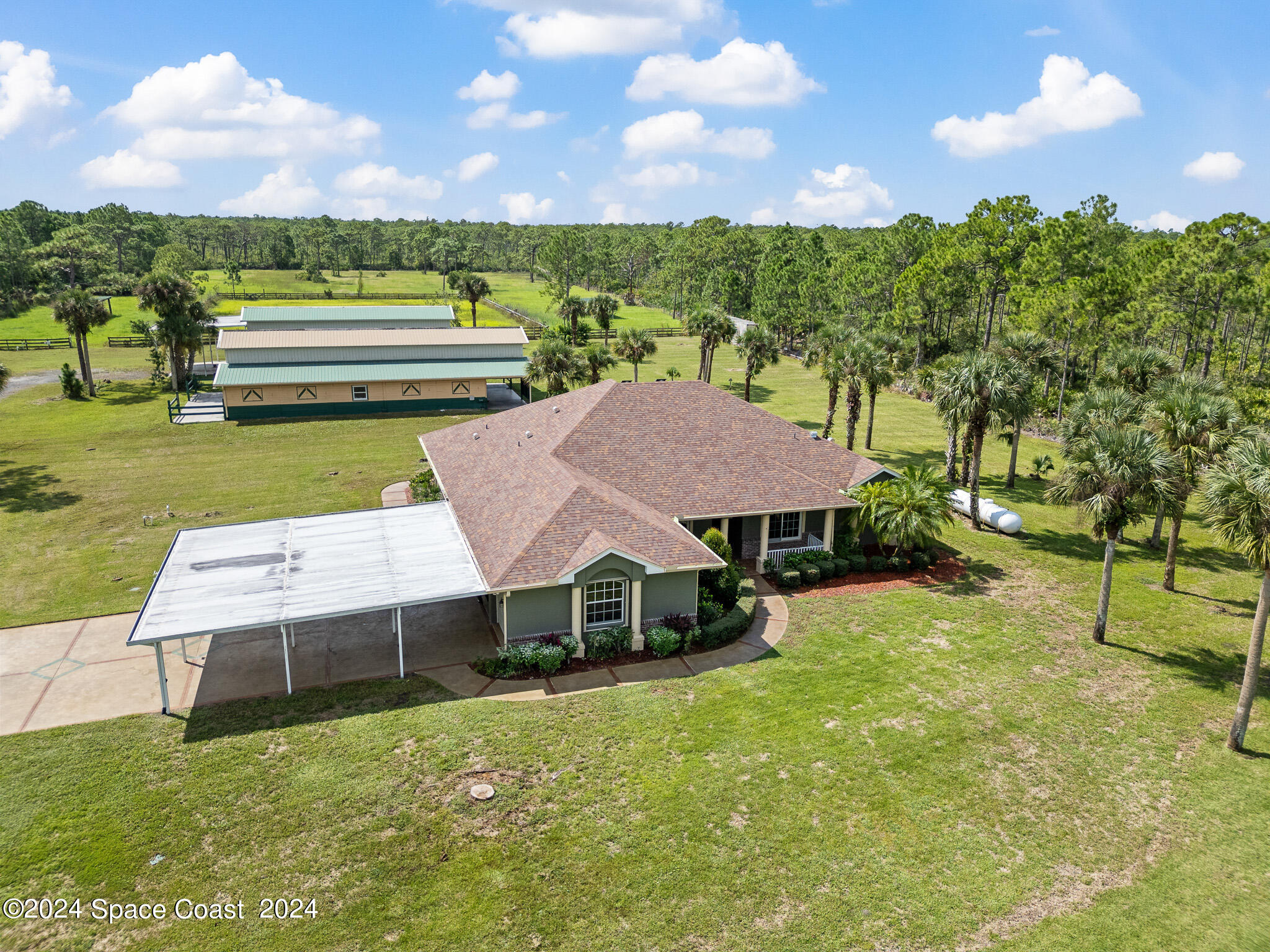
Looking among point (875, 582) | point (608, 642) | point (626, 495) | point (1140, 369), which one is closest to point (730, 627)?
point (608, 642)

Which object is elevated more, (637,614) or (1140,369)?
(1140,369)

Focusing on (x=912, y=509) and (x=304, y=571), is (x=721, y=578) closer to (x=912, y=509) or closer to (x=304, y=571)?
(x=912, y=509)

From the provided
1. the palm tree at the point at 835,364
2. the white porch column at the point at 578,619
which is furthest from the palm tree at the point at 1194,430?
the white porch column at the point at 578,619

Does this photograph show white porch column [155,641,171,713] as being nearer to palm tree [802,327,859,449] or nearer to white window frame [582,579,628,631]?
white window frame [582,579,628,631]

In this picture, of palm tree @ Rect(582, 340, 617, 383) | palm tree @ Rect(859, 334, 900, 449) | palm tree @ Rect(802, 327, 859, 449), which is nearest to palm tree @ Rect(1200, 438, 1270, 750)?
palm tree @ Rect(802, 327, 859, 449)

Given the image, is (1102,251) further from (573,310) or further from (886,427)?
(573,310)

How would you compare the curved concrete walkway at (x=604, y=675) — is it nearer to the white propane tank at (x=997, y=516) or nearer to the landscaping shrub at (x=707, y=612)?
the landscaping shrub at (x=707, y=612)

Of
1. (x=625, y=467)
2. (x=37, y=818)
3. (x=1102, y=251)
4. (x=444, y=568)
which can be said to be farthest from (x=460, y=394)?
(x=1102, y=251)
